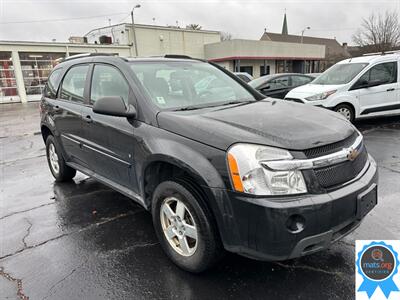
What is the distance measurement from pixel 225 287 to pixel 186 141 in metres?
1.19

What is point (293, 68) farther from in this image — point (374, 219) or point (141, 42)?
point (374, 219)

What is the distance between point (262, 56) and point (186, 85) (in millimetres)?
33172

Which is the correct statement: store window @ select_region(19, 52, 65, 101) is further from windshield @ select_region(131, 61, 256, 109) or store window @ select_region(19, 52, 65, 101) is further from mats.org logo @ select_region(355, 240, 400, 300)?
mats.org logo @ select_region(355, 240, 400, 300)

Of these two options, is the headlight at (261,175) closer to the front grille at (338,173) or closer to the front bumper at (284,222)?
the front bumper at (284,222)

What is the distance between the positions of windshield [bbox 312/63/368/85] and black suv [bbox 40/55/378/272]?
5.41 m

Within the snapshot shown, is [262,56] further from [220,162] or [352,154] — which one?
[220,162]

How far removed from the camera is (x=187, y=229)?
2.57 metres

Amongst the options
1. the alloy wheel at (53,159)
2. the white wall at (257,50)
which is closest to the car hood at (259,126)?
the alloy wheel at (53,159)

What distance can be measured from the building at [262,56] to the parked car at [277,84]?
20.4m

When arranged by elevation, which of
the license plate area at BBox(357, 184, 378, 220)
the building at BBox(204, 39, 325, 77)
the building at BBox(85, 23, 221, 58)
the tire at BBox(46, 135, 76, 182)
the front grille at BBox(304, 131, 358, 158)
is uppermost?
the building at BBox(85, 23, 221, 58)

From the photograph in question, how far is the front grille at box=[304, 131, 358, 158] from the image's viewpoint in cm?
218

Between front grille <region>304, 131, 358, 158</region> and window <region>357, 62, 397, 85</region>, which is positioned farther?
window <region>357, 62, 397, 85</region>

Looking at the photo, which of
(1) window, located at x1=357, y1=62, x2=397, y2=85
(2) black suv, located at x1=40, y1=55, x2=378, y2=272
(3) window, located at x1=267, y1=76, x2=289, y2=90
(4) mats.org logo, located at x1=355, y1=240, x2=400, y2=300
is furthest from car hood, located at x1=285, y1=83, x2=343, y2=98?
(4) mats.org logo, located at x1=355, y1=240, x2=400, y2=300

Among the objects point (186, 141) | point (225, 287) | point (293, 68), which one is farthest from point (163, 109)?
point (293, 68)
